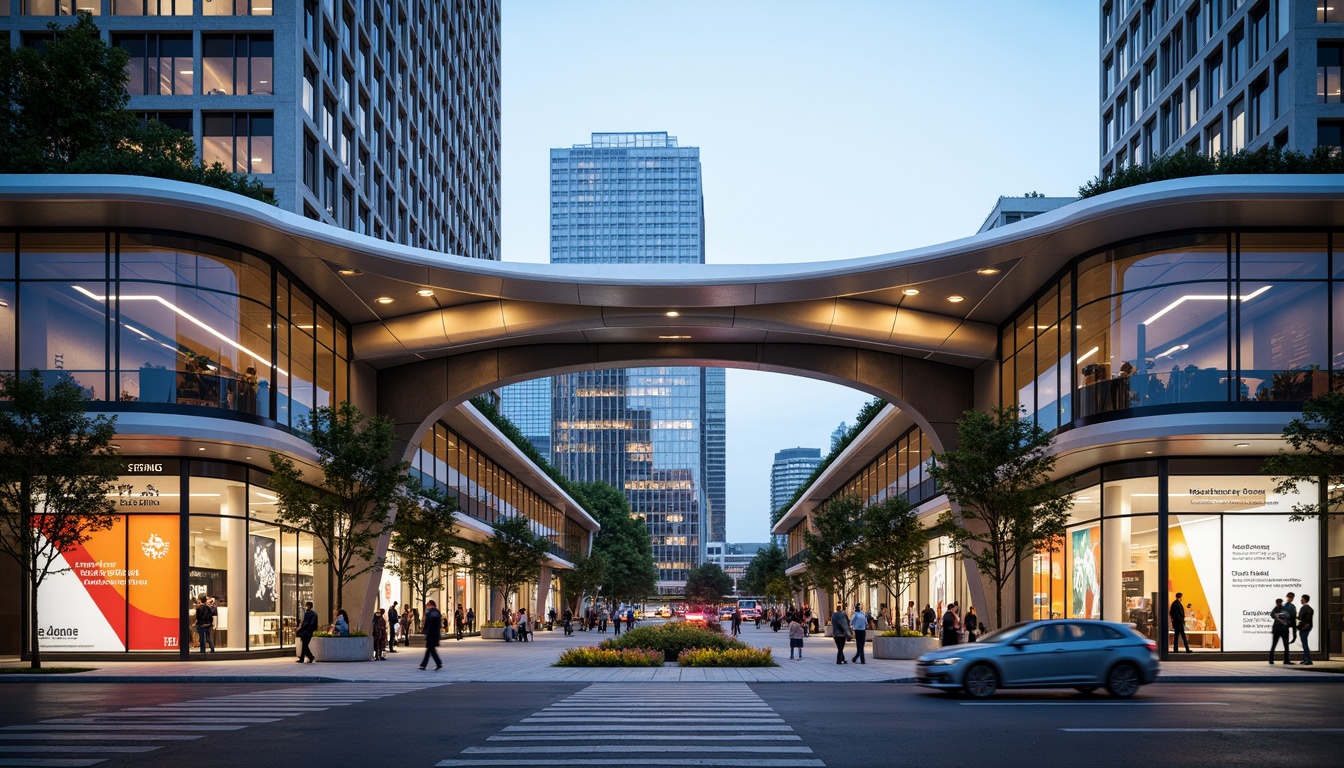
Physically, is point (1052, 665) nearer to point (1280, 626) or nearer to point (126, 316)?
point (1280, 626)

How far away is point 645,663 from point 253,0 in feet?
106

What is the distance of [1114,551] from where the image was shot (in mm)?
29547

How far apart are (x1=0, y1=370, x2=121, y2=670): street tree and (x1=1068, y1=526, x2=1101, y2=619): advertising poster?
906 inches

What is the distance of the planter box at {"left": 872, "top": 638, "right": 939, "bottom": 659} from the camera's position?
111ft

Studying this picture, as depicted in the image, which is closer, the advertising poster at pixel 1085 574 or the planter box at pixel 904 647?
the advertising poster at pixel 1085 574

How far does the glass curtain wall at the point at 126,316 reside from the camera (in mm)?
27719

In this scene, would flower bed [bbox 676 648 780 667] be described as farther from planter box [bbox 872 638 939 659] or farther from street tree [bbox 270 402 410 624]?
street tree [bbox 270 402 410 624]

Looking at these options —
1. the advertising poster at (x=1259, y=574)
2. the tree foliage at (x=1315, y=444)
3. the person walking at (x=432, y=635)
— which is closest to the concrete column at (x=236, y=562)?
the person walking at (x=432, y=635)

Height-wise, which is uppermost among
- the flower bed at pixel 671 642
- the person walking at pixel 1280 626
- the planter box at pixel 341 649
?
the person walking at pixel 1280 626

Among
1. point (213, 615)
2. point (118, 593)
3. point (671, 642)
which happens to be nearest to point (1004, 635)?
point (671, 642)

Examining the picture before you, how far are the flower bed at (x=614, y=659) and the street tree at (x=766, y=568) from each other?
85.3 meters

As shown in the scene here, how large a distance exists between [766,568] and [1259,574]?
10643cm

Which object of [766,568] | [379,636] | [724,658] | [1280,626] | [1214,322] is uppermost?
[1214,322]

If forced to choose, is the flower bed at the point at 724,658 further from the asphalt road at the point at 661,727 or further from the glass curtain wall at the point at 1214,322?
the glass curtain wall at the point at 1214,322
